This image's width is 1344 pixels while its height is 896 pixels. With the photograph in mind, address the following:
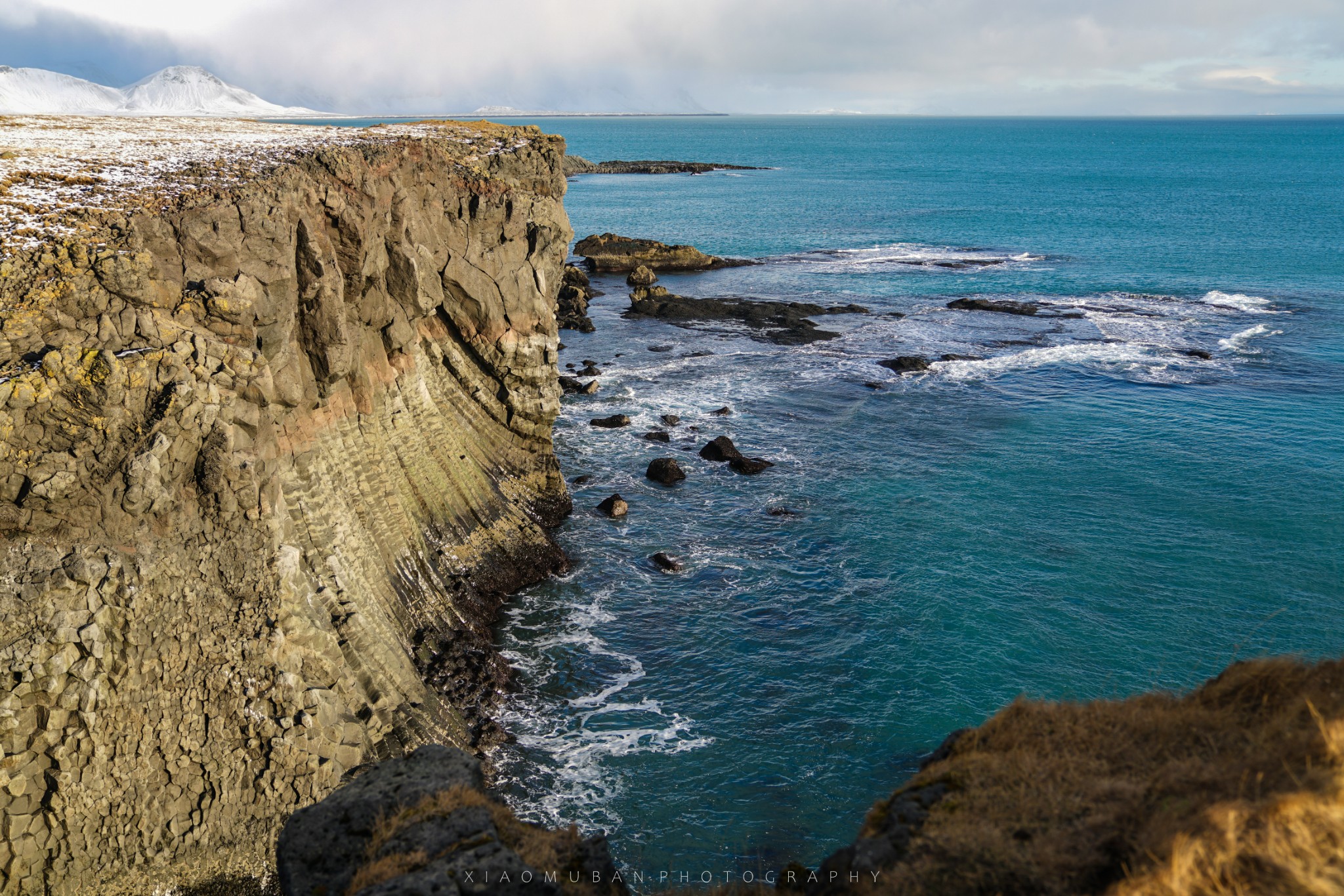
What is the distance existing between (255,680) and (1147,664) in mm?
27576

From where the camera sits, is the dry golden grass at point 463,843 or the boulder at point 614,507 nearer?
the dry golden grass at point 463,843

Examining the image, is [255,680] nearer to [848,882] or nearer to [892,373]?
[848,882]

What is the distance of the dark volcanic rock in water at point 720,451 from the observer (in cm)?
4672

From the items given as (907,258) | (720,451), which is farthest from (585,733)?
(907,258)

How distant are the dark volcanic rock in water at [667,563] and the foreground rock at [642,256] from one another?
2469 inches

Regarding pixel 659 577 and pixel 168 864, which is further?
pixel 659 577

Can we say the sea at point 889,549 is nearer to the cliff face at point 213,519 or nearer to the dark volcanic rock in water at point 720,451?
the dark volcanic rock in water at point 720,451

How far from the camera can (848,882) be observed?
35.8ft

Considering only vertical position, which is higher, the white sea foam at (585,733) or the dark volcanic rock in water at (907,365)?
the dark volcanic rock in water at (907,365)

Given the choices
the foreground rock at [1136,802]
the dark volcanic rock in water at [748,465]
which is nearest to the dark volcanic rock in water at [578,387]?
the dark volcanic rock in water at [748,465]

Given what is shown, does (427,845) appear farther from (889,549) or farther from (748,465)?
(748,465)

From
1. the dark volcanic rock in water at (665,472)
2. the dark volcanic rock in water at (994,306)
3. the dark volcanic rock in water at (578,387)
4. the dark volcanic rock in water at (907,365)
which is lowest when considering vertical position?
the dark volcanic rock in water at (665,472)

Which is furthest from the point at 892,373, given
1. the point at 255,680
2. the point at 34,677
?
the point at 34,677

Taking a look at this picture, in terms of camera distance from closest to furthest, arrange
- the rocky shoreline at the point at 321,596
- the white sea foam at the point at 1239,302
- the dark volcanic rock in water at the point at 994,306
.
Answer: the rocky shoreline at the point at 321,596, the white sea foam at the point at 1239,302, the dark volcanic rock in water at the point at 994,306
